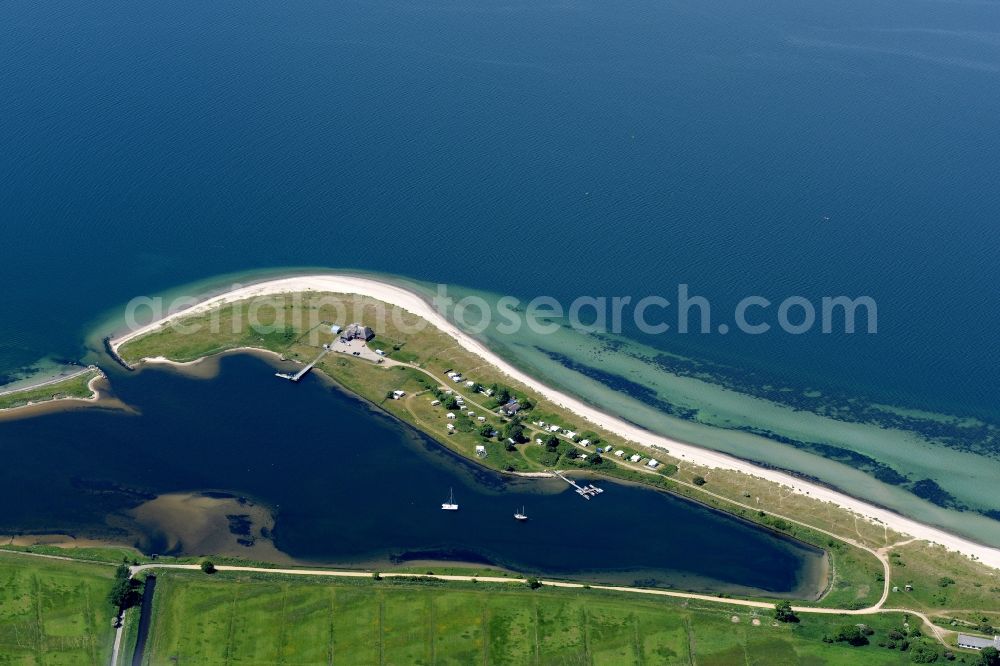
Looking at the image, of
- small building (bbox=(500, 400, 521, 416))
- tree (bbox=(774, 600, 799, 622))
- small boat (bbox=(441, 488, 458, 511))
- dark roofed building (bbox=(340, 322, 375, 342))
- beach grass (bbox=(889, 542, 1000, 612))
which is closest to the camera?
tree (bbox=(774, 600, 799, 622))

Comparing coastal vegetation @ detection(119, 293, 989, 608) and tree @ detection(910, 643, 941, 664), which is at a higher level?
coastal vegetation @ detection(119, 293, 989, 608)

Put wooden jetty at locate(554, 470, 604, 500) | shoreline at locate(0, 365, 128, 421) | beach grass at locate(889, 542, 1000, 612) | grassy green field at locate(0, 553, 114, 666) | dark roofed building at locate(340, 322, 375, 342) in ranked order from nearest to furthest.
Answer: grassy green field at locate(0, 553, 114, 666)
beach grass at locate(889, 542, 1000, 612)
wooden jetty at locate(554, 470, 604, 500)
shoreline at locate(0, 365, 128, 421)
dark roofed building at locate(340, 322, 375, 342)

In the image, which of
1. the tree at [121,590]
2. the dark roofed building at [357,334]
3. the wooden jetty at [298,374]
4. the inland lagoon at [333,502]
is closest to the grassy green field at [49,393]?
the inland lagoon at [333,502]

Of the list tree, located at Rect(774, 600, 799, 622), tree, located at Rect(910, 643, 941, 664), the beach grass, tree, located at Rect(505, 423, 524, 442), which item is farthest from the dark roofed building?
tree, located at Rect(910, 643, 941, 664)

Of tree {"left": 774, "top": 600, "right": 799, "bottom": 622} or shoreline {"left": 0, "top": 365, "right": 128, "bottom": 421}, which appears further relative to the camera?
shoreline {"left": 0, "top": 365, "right": 128, "bottom": 421}

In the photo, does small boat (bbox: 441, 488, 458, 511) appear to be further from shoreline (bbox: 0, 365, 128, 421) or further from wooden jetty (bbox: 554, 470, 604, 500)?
shoreline (bbox: 0, 365, 128, 421)

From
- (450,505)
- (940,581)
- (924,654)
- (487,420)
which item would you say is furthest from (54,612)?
(940,581)

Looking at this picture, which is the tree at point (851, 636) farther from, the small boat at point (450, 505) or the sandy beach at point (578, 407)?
the small boat at point (450, 505)
